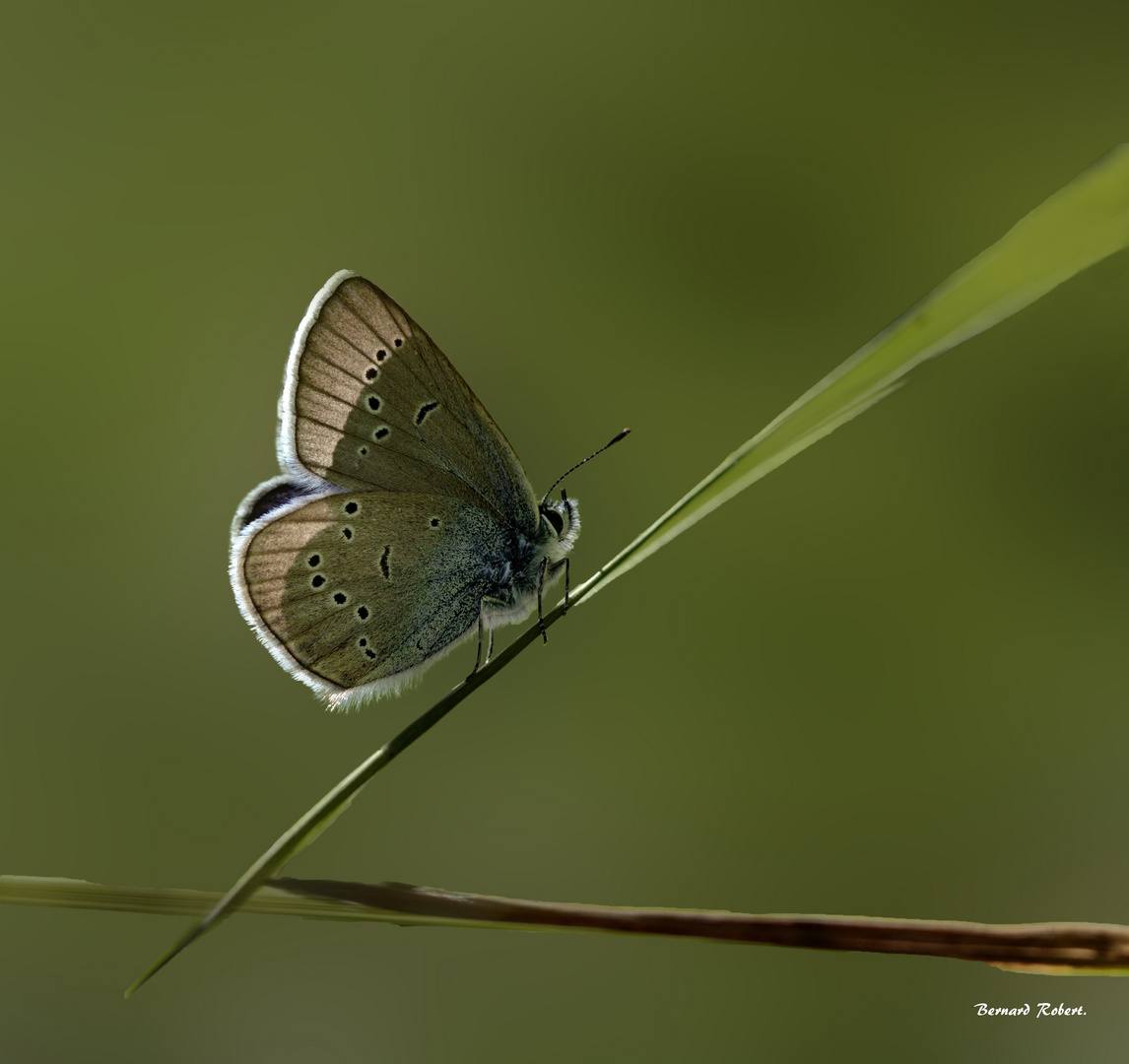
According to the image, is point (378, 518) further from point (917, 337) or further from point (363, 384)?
point (917, 337)

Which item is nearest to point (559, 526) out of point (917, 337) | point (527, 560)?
point (527, 560)

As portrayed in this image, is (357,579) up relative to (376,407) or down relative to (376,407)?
down

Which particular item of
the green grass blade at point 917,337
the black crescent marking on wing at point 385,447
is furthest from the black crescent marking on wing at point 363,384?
the green grass blade at point 917,337

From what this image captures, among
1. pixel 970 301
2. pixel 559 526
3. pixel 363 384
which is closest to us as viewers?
pixel 970 301

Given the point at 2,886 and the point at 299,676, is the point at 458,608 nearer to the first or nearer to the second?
the point at 299,676

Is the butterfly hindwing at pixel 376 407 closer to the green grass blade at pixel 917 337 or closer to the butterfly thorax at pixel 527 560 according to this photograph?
the butterfly thorax at pixel 527 560

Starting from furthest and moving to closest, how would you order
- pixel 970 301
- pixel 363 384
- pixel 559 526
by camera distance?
pixel 559 526, pixel 363 384, pixel 970 301

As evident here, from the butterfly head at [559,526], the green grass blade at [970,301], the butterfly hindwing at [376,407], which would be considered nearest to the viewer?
the green grass blade at [970,301]

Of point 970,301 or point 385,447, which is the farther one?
point 385,447
